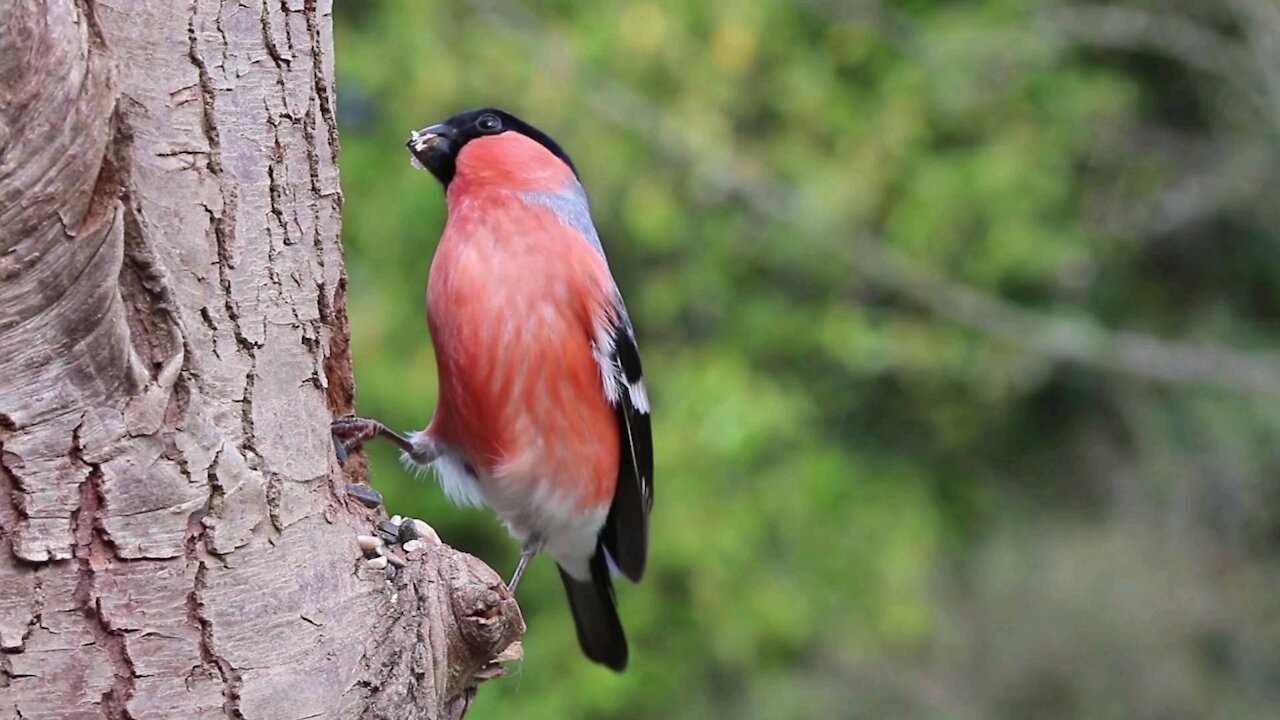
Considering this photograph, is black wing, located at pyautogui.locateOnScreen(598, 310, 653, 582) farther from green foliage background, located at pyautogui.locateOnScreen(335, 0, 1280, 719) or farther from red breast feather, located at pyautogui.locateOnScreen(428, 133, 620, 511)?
green foliage background, located at pyautogui.locateOnScreen(335, 0, 1280, 719)

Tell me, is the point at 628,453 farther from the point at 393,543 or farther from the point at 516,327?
the point at 393,543

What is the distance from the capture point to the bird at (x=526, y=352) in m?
3.21

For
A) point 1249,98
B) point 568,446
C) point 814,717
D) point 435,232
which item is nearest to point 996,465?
point 1249,98

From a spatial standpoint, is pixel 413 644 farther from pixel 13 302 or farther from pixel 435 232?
pixel 435 232

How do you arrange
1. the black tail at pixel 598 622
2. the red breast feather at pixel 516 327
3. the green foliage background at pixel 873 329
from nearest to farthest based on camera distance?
the red breast feather at pixel 516 327
the black tail at pixel 598 622
the green foliage background at pixel 873 329

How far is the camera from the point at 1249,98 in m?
7.94

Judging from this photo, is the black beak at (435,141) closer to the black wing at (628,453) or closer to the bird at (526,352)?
the bird at (526,352)

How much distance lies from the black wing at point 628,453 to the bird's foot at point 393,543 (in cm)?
122

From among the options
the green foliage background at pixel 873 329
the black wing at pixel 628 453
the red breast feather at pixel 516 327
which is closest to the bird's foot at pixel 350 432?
the red breast feather at pixel 516 327

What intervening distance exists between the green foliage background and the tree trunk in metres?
4.01

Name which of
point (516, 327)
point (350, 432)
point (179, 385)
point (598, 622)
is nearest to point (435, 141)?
point (516, 327)

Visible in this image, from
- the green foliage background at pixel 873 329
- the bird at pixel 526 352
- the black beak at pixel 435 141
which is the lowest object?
the green foliage background at pixel 873 329

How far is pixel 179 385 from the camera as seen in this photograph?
5.94 feet

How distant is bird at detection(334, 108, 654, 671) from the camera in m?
3.21
